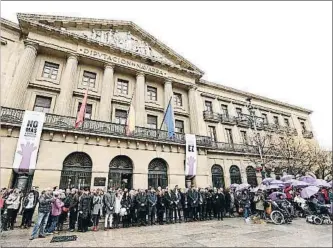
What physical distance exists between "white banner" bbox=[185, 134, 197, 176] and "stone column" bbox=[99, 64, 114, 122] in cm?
699

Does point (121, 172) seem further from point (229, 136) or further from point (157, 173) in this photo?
point (229, 136)

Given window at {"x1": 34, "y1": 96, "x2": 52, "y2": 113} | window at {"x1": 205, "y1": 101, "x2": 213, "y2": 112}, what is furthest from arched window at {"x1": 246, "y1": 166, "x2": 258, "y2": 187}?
window at {"x1": 34, "y1": 96, "x2": 52, "y2": 113}

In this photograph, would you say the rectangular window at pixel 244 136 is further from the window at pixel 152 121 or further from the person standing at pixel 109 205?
the person standing at pixel 109 205

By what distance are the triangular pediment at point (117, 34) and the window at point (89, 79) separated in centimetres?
292

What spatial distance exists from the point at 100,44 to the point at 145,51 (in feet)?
15.6

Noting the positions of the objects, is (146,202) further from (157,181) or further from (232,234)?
(157,181)

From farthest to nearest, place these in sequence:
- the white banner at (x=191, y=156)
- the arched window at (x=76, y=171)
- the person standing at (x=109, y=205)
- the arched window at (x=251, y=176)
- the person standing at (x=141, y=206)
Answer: the arched window at (x=251, y=176) → the white banner at (x=191, y=156) → the arched window at (x=76, y=171) → the person standing at (x=141, y=206) → the person standing at (x=109, y=205)

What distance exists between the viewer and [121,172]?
15891mm

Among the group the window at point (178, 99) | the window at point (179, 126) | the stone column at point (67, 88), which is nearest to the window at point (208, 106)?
the window at point (178, 99)

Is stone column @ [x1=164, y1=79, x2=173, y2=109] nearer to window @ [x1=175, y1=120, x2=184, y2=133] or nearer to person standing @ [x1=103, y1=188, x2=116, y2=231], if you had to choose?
window @ [x1=175, y1=120, x2=184, y2=133]

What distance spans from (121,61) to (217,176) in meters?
14.9

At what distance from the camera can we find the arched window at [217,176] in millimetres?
21578

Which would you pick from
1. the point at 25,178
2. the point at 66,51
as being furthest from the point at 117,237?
the point at 66,51

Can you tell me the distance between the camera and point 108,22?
67.9 feet
